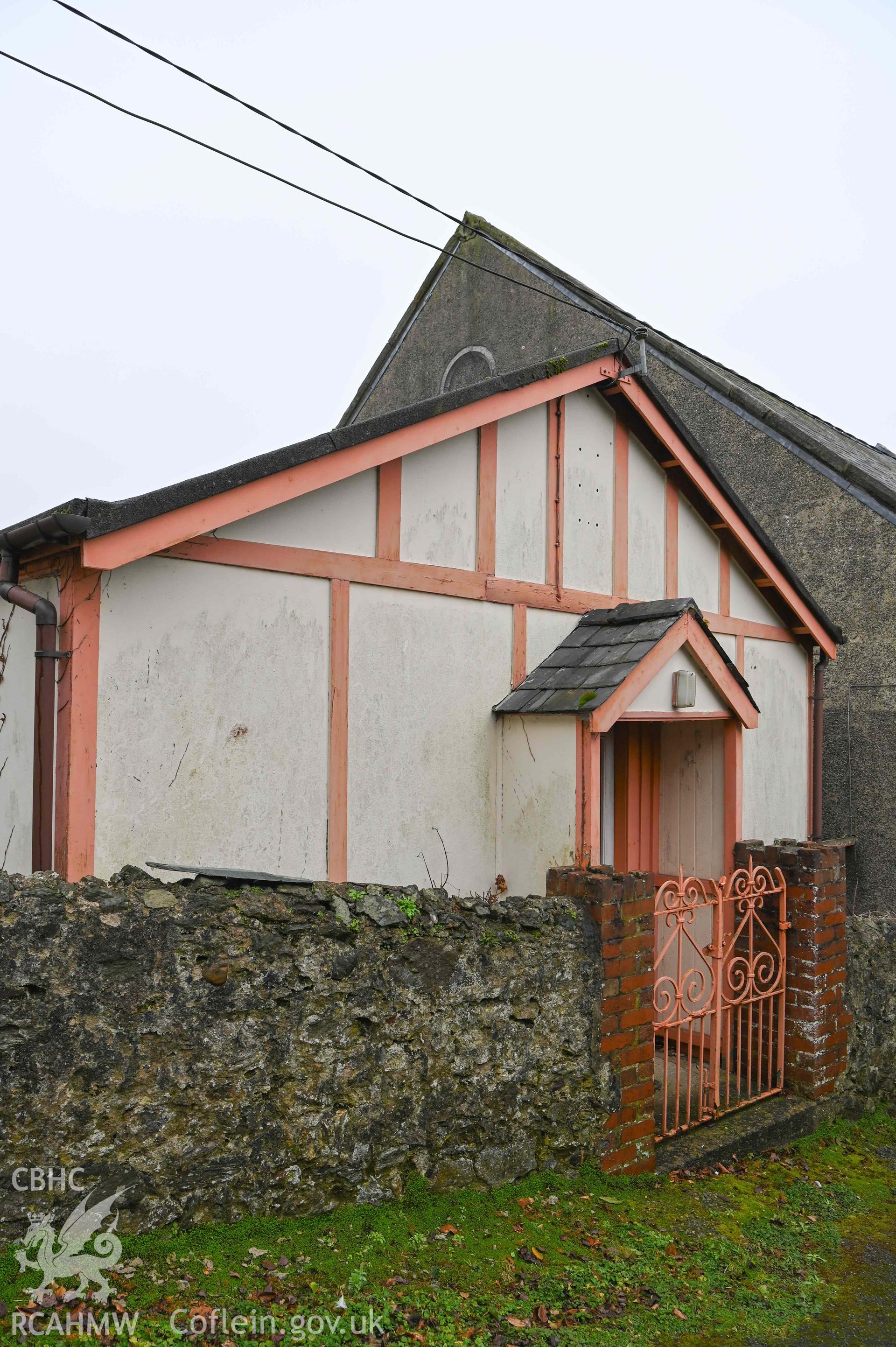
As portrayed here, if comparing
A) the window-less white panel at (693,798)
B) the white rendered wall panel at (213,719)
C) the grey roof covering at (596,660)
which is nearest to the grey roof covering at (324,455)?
the white rendered wall panel at (213,719)

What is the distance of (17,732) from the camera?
17.0 ft

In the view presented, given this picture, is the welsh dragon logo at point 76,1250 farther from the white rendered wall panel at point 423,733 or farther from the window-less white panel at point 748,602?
the window-less white panel at point 748,602

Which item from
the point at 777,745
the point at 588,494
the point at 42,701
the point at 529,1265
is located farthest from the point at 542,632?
the point at 529,1265

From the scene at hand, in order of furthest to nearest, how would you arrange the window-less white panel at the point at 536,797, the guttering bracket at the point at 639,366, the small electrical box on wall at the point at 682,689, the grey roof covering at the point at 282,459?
the guttering bracket at the point at 639,366
the small electrical box on wall at the point at 682,689
the window-less white panel at the point at 536,797
the grey roof covering at the point at 282,459

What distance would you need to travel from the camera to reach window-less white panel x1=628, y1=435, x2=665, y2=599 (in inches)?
295

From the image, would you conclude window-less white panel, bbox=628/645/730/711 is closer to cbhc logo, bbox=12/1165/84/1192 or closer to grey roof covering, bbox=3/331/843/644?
grey roof covering, bbox=3/331/843/644

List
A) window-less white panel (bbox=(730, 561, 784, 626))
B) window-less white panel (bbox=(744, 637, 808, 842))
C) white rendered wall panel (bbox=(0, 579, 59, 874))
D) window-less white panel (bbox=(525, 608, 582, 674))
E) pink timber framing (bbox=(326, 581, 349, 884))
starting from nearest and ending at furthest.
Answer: white rendered wall panel (bbox=(0, 579, 59, 874))
pink timber framing (bbox=(326, 581, 349, 884))
window-less white panel (bbox=(525, 608, 582, 674))
window-less white panel (bbox=(730, 561, 784, 626))
window-less white panel (bbox=(744, 637, 808, 842))

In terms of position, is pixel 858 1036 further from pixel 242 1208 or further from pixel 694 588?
pixel 242 1208

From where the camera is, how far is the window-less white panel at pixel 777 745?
28.1ft

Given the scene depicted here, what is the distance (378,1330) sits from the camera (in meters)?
3.03

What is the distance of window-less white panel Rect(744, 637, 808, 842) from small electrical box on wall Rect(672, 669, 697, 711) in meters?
2.25

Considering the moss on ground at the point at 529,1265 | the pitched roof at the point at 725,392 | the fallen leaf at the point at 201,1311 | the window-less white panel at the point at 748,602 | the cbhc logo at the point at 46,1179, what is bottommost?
the moss on ground at the point at 529,1265

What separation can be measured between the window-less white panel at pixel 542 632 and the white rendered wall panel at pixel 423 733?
193 millimetres

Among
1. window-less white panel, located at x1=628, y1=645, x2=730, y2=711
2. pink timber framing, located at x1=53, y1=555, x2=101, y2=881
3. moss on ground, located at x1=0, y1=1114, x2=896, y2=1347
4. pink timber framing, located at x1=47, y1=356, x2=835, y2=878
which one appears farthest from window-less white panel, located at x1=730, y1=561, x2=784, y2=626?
pink timber framing, located at x1=53, y1=555, x2=101, y2=881
